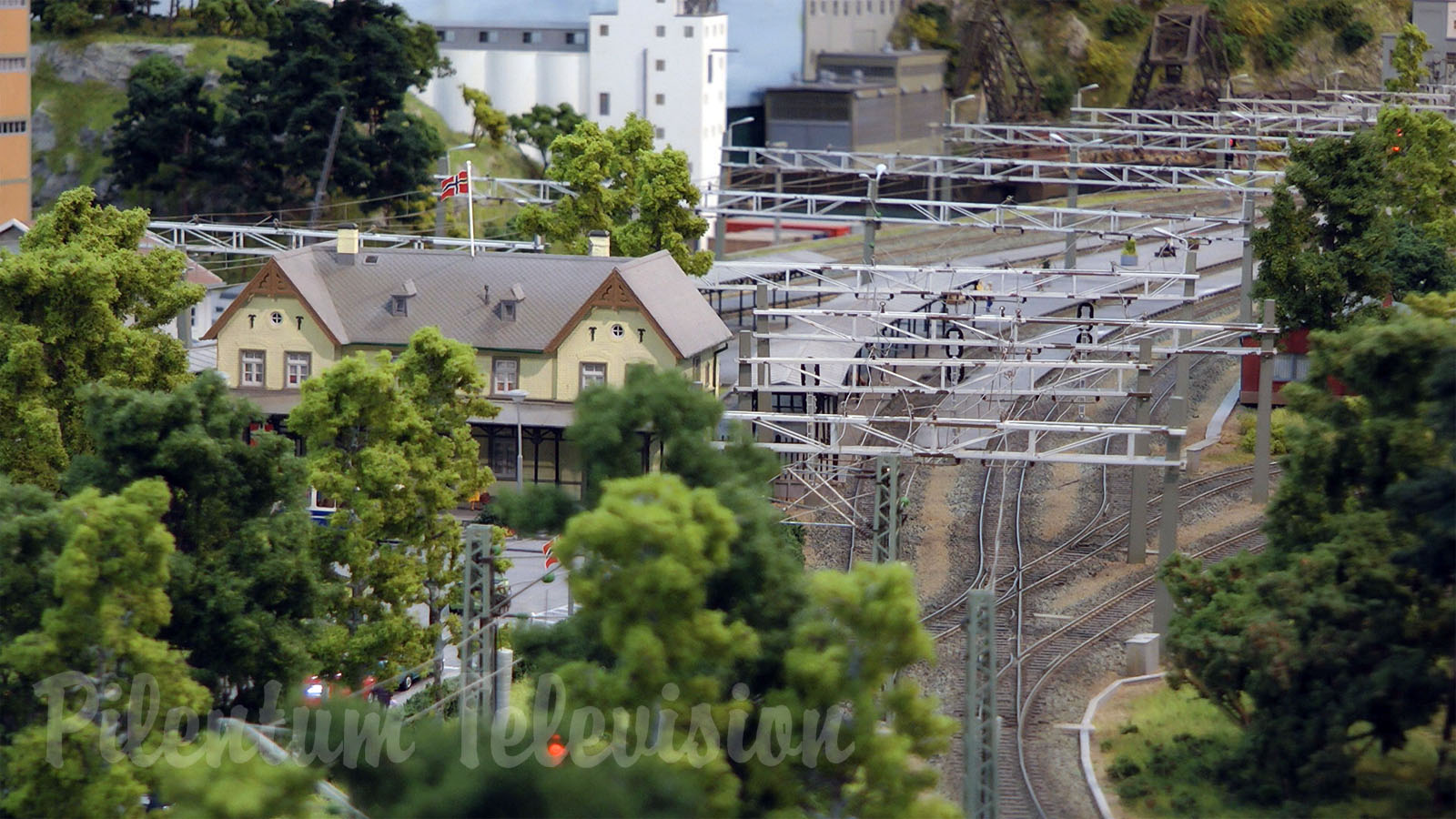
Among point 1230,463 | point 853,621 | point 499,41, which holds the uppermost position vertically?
point 499,41

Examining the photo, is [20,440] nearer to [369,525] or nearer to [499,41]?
[369,525]

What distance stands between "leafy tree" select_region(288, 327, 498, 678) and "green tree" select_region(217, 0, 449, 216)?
4213 centimetres

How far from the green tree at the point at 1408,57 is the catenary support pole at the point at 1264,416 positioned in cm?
3672

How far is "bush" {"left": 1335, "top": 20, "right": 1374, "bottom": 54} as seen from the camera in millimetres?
113812

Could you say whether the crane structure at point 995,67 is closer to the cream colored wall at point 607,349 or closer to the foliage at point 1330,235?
the foliage at point 1330,235

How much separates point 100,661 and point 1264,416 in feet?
93.8

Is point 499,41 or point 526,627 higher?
point 499,41

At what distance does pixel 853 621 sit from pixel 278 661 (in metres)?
9.85

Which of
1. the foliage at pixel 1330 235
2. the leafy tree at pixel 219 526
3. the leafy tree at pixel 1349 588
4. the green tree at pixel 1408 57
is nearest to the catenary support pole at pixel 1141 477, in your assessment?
the leafy tree at pixel 1349 588

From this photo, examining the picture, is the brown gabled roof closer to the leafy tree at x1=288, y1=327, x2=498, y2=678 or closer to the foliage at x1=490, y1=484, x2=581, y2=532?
the leafy tree at x1=288, y1=327, x2=498, y2=678

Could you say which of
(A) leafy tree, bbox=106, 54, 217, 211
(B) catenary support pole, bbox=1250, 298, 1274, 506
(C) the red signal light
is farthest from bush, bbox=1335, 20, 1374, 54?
(C) the red signal light

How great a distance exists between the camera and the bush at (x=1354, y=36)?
373 feet

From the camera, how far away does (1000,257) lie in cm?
7494

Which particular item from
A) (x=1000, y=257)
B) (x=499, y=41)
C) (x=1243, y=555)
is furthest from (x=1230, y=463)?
(x=499, y=41)
